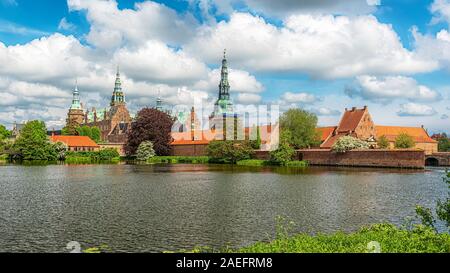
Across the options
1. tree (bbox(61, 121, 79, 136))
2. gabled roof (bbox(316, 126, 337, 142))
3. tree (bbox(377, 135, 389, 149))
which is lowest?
tree (bbox(377, 135, 389, 149))

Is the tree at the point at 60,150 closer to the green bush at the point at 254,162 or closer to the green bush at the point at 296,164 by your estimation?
the green bush at the point at 254,162

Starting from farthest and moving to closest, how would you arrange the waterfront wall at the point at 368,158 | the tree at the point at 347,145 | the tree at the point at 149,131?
the tree at the point at 149,131 → the tree at the point at 347,145 → the waterfront wall at the point at 368,158

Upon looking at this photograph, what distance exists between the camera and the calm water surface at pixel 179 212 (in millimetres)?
11715

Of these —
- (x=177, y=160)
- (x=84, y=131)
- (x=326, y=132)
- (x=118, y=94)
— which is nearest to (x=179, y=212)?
(x=177, y=160)

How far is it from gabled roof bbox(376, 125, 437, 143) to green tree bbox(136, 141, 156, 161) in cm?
3989

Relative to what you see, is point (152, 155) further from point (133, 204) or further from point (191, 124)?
point (133, 204)

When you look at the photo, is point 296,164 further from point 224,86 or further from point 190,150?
point 224,86

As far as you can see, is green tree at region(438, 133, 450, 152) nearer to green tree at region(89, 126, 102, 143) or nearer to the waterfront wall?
the waterfront wall

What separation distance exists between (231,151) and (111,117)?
2733 inches

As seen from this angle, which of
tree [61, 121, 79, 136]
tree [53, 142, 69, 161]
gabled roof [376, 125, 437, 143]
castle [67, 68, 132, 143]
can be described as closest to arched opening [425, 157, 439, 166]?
gabled roof [376, 125, 437, 143]

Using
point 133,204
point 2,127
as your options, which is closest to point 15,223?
point 133,204

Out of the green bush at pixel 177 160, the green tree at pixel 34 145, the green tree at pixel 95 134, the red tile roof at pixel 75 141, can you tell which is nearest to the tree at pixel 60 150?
the green tree at pixel 34 145

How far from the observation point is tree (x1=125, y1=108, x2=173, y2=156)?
6906 cm

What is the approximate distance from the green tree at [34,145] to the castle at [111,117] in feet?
133
